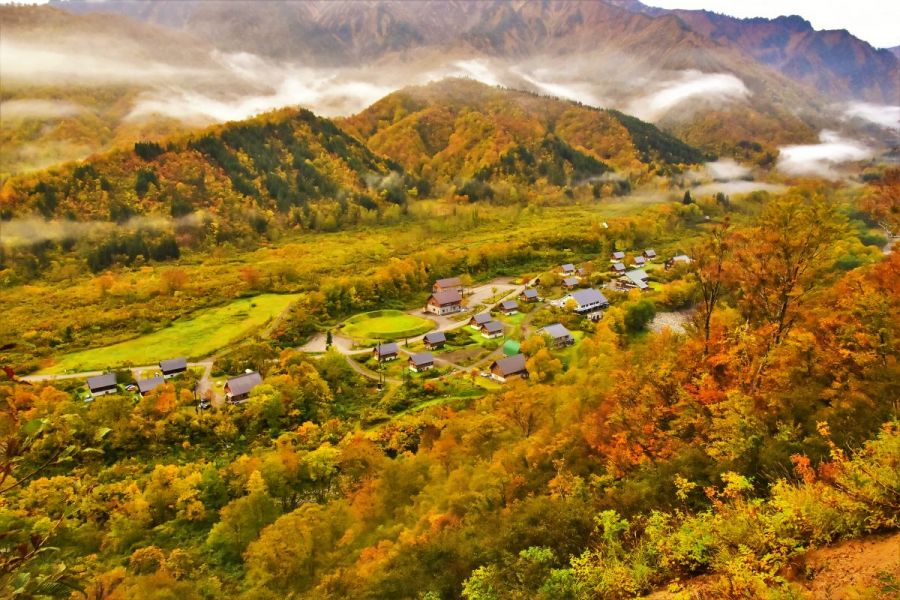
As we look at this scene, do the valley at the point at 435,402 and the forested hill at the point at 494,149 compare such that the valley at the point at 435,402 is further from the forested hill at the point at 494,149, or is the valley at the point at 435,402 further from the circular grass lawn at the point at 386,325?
the forested hill at the point at 494,149

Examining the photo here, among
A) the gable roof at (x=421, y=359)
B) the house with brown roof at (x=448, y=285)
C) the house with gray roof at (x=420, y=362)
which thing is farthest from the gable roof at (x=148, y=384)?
the house with brown roof at (x=448, y=285)

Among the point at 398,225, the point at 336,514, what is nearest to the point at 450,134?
the point at 398,225

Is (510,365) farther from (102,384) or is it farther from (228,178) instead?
(228,178)

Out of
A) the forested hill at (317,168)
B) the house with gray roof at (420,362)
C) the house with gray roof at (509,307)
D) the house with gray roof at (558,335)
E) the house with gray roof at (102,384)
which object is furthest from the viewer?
the forested hill at (317,168)

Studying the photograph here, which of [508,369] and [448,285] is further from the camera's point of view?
[448,285]

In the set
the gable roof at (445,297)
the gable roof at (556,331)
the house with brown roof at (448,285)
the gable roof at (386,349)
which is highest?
the house with brown roof at (448,285)

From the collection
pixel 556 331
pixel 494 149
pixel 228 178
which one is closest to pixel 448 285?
pixel 556 331
